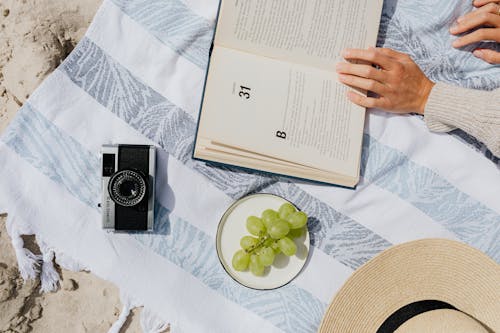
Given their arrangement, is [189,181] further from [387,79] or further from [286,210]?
[387,79]

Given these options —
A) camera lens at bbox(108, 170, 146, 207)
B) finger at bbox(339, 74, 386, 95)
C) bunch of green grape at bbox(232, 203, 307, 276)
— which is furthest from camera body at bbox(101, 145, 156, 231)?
finger at bbox(339, 74, 386, 95)

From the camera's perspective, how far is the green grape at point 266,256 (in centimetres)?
110

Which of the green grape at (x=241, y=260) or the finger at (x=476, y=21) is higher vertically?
the finger at (x=476, y=21)

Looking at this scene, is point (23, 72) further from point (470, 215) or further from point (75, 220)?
point (470, 215)

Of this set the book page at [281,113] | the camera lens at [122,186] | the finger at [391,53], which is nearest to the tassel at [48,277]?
the camera lens at [122,186]

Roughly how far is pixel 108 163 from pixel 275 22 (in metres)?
0.51

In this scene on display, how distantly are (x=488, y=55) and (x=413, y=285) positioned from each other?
61 centimetres

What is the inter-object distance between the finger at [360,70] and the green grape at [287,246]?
424 mm

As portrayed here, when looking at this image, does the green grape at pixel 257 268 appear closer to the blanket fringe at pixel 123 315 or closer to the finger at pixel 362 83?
the blanket fringe at pixel 123 315

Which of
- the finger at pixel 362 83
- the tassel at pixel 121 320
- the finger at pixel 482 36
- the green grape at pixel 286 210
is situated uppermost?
the finger at pixel 482 36

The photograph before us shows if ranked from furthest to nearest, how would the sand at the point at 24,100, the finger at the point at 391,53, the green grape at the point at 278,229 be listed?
the sand at the point at 24,100, the finger at the point at 391,53, the green grape at the point at 278,229

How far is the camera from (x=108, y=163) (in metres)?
1.13

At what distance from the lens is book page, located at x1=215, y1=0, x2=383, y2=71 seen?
112 cm

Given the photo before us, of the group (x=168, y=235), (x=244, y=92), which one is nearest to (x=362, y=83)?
(x=244, y=92)
